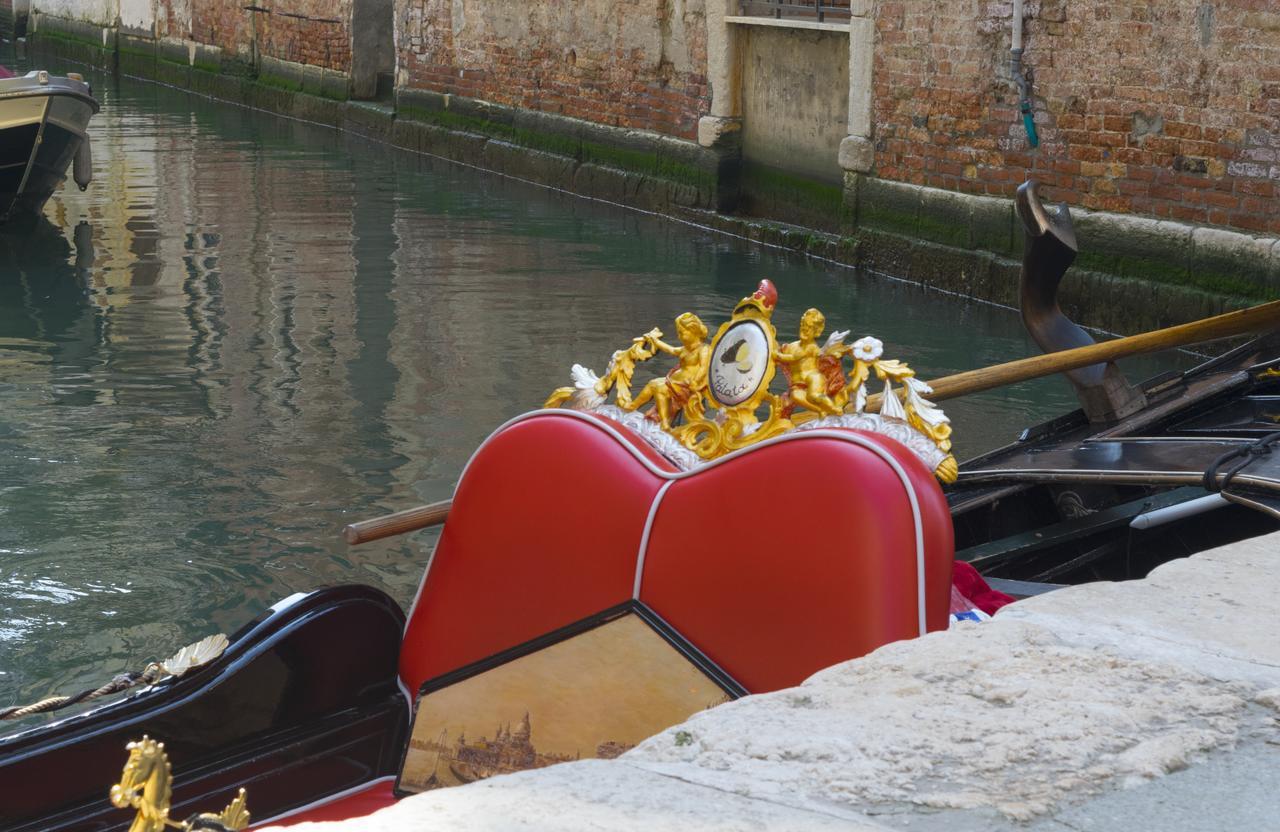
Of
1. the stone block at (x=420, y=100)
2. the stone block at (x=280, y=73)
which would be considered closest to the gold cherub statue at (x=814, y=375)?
the stone block at (x=420, y=100)

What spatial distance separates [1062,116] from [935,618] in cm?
557

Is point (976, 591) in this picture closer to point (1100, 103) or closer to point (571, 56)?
point (1100, 103)

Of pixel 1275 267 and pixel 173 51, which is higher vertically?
pixel 173 51

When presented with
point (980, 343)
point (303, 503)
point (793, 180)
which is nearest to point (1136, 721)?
point (303, 503)

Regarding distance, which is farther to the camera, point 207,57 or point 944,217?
point 207,57

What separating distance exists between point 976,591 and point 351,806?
3.09ft

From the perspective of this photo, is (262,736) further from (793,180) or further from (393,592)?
(793,180)

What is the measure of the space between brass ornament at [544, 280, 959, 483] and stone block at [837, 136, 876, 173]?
6.19 m

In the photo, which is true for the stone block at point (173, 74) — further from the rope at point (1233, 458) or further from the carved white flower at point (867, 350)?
the carved white flower at point (867, 350)

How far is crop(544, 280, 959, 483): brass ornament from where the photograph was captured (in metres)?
2.11

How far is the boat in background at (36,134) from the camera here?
966 centimetres

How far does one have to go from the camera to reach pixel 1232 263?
6.30 meters

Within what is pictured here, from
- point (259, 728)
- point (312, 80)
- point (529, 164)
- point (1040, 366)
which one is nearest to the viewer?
point (259, 728)

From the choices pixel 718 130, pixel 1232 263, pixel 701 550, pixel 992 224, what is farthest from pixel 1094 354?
pixel 718 130
